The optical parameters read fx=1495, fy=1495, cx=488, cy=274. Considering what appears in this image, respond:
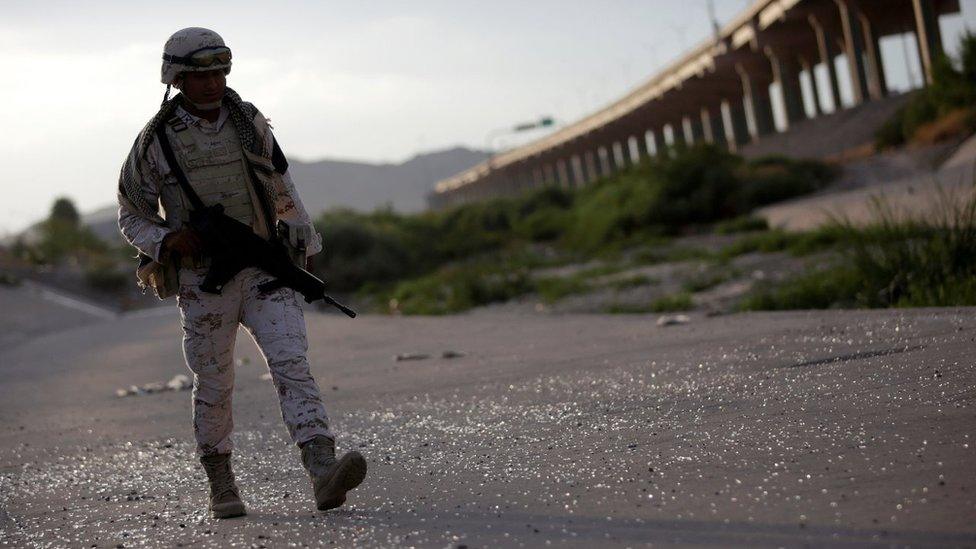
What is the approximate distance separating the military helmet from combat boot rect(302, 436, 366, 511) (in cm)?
157

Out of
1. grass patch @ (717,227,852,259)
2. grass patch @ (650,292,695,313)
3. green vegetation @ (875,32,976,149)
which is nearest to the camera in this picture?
grass patch @ (650,292,695,313)

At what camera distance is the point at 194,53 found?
5.97m

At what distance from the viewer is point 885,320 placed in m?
10.2

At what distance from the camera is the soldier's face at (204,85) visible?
19.8 feet

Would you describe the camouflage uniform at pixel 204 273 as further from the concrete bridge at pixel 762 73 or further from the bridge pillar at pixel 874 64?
the bridge pillar at pixel 874 64

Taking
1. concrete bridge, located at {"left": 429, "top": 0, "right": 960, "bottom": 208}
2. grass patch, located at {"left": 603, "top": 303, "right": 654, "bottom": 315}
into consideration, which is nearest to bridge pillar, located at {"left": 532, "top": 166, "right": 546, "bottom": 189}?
concrete bridge, located at {"left": 429, "top": 0, "right": 960, "bottom": 208}

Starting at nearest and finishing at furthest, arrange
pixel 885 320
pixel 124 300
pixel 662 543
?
pixel 662 543 → pixel 885 320 → pixel 124 300

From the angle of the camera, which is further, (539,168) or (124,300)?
(539,168)

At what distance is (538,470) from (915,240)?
24.4 feet

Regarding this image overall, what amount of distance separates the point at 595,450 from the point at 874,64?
141ft

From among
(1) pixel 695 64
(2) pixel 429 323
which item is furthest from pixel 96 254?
(2) pixel 429 323

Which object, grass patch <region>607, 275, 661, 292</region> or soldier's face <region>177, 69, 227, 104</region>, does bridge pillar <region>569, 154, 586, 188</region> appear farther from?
soldier's face <region>177, 69, 227, 104</region>

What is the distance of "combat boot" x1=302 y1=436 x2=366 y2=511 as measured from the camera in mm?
5633

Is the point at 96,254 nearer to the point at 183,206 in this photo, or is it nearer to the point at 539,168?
the point at 183,206
